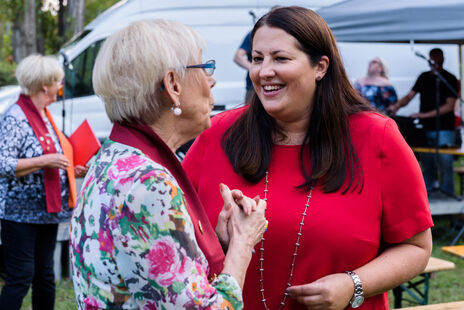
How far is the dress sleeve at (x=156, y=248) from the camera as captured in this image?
4.52 feet

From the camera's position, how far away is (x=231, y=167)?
215cm

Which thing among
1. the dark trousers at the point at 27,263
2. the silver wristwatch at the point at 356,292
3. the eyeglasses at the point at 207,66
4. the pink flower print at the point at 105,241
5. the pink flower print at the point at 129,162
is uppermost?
the eyeglasses at the point at 207,66

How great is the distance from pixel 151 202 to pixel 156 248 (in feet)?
0.37

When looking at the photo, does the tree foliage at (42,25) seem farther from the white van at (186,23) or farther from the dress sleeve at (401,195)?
the dress sleeve at (401,195)

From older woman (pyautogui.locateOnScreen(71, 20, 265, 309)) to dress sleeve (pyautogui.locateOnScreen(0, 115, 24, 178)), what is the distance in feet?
7.74

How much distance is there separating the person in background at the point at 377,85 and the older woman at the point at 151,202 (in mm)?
6872

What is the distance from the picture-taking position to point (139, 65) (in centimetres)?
154

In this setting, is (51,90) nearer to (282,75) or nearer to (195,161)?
(195,161)

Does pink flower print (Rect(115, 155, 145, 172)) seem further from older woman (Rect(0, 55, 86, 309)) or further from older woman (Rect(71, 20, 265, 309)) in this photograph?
older woman (Rect(0, 55, 86, 309))

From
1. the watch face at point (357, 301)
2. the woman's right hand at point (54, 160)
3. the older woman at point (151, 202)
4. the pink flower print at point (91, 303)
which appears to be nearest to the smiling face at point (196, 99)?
the older woman at point (151, 202)

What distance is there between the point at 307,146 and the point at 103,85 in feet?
2.78

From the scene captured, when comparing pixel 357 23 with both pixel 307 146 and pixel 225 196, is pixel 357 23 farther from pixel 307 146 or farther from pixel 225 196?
pixel 225 196

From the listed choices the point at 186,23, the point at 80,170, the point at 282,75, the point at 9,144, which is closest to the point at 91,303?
the point at 282,75

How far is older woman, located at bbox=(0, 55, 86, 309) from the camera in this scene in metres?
3.78
